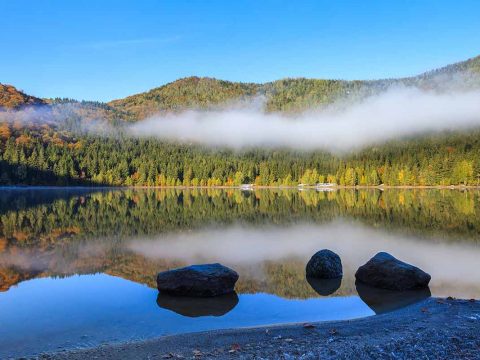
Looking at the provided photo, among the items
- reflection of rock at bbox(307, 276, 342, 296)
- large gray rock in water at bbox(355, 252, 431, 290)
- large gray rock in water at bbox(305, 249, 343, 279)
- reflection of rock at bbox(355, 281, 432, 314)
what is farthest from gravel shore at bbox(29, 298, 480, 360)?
large gray rock in water at bbox(305, 249, 343, 279)

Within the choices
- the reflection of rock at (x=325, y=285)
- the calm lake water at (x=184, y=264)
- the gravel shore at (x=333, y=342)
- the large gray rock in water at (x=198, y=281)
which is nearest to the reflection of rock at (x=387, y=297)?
the calm lake water at (x=184, y=264)

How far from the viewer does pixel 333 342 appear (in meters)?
10.6

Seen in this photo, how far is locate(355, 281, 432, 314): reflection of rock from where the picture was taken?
15305mm

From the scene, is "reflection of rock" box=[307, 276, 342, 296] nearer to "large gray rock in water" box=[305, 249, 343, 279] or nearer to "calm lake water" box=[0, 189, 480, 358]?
"calm lake water" box=[0, 189, 480, 358]

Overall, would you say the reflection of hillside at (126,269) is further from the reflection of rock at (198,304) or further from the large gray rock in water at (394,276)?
the reflection of rock at (198,304)

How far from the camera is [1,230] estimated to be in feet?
123

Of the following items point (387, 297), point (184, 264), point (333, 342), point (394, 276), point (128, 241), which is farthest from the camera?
point (128, 241)

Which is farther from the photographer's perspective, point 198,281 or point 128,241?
point 128,241

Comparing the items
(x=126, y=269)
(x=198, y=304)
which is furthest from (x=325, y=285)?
(x=126, y=269)

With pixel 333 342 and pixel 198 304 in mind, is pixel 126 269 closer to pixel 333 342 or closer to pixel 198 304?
pixel 198 304

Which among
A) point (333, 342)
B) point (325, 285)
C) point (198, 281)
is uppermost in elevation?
point (333, 342)

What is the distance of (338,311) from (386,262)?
460 cm

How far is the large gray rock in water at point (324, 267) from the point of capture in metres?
19.7

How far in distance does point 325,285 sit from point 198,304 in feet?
19.6
